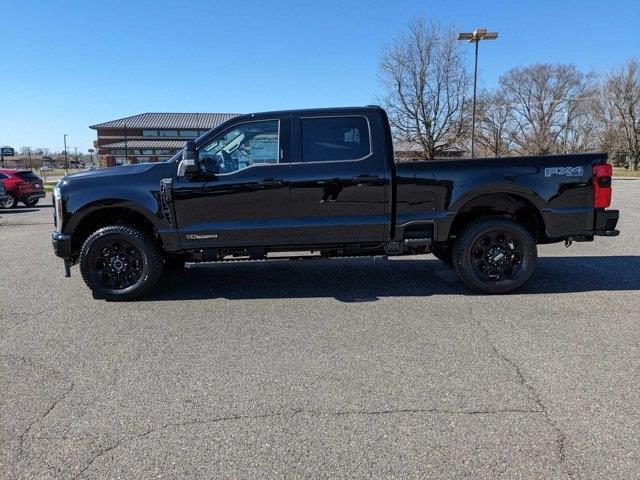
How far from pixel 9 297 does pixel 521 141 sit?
65.5m

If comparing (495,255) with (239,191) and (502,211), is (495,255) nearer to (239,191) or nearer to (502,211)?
(502,211)

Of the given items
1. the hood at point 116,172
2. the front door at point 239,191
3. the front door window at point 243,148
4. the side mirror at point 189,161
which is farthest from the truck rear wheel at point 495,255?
the hood at point 116,172

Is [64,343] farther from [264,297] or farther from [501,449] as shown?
[501,449]

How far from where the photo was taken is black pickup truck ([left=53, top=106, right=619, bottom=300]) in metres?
5.50

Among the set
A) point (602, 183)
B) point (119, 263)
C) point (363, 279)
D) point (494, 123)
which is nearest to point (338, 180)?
point (363, 279)

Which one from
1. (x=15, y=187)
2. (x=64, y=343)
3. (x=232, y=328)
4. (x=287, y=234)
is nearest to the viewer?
(x=64, y=343)

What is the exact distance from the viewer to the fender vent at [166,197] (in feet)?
17.9

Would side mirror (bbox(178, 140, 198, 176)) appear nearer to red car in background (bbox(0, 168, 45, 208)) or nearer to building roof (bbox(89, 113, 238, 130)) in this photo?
red car in background (bbox(0, 168, 45, 208))

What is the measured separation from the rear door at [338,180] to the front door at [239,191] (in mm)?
152

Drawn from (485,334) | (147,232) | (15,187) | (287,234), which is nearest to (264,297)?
(287,234)

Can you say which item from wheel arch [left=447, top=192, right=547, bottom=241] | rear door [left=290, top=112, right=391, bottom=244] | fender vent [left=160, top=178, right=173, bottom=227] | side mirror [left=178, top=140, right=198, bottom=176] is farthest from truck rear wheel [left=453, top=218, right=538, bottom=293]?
fender vent [left=160, top=178, right=173, bottom=227]

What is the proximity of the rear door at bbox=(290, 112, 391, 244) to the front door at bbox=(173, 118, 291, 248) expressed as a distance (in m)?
0.15

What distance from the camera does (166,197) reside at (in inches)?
215

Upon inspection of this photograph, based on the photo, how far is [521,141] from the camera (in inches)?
2486
